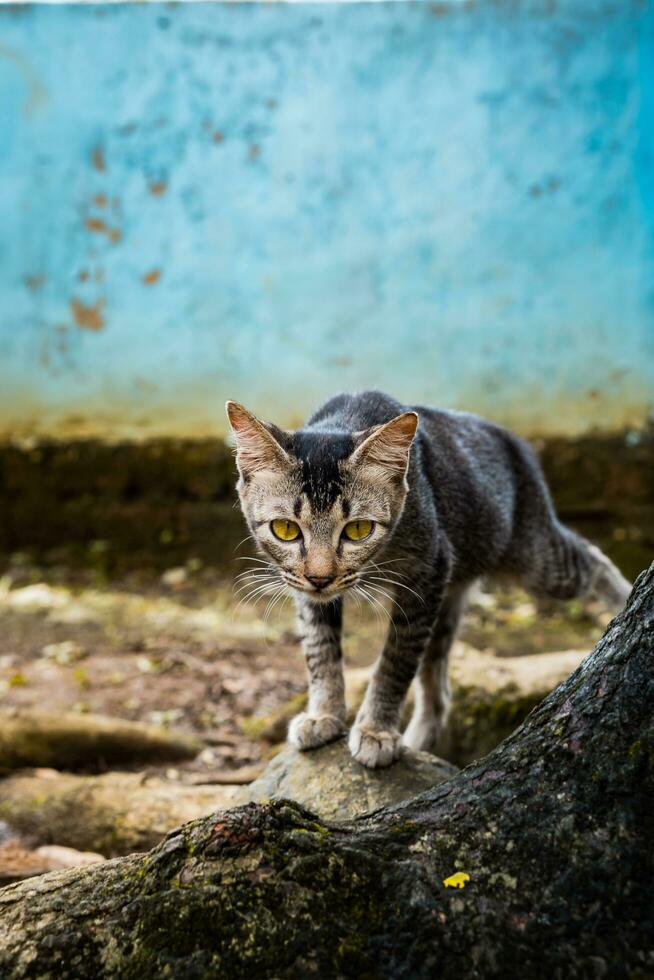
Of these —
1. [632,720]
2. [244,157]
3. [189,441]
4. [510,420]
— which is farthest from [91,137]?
[632,720]

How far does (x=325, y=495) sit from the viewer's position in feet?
8.29

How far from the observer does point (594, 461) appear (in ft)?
19.7

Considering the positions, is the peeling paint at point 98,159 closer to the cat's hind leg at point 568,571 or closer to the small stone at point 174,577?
the small stone at point 174,577

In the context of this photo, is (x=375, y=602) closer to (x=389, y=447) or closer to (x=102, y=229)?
(x=389, y=447)

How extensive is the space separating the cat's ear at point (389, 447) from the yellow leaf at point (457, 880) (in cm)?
130

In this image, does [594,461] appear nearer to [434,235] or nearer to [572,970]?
[434,235]

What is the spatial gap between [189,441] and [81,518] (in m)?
0.92

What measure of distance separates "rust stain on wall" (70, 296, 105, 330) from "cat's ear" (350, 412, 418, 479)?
151 inches

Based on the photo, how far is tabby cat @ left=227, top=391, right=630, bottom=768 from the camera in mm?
A: 2531

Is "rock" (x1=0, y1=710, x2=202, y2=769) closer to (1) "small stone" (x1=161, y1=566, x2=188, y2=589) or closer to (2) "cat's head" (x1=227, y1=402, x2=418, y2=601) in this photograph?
(2) "cat's head" (x1=227, y1=402, x2=418, y2=601)

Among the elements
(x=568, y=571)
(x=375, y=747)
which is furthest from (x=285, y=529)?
(x=568, y=571)

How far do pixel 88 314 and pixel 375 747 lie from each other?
417 cm

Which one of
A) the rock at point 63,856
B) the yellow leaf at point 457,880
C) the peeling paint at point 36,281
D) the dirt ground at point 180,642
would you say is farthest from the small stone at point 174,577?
the yellow leaf at point 457,880

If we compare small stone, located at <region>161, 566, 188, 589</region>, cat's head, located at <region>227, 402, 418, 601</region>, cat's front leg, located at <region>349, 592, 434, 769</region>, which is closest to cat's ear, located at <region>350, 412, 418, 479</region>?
cat's head, located at <region>227, 402, 418, 601</region>
